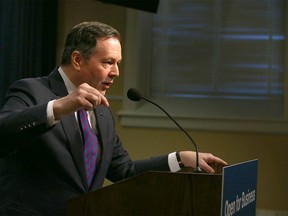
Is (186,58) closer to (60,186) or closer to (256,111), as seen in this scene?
(256,111)

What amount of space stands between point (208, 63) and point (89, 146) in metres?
2.66

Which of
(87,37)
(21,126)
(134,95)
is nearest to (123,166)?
(134,95)

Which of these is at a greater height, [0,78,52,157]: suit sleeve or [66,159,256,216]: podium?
[0,78,52,157]: suit sleeve

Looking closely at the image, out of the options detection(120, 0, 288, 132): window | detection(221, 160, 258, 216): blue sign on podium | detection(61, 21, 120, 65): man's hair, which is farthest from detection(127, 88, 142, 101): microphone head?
detection(120, 0, 288, 132): window

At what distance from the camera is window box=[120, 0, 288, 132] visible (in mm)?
4520

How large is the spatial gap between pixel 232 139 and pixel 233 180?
2.70 meters

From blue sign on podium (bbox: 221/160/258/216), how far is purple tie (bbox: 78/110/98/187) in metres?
0.63

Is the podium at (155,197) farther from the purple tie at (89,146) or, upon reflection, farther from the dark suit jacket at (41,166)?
the purple tie at (89,146)

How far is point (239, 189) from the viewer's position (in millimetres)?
1809

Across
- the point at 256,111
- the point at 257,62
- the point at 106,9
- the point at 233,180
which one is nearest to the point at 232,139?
the point at 256,111

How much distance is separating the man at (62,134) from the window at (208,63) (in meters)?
2.10

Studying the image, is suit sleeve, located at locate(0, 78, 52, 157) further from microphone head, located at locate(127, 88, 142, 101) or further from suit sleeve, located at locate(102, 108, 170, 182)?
suit sleeve, located at locate(102, 108, 170, 182)

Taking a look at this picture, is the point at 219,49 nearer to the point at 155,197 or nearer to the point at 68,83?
the point at 68,83

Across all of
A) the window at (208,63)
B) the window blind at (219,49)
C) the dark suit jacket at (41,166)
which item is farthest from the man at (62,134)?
the window blind at (219,49)
